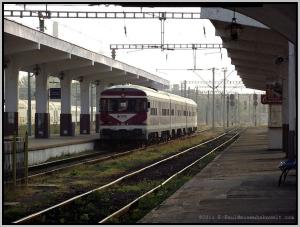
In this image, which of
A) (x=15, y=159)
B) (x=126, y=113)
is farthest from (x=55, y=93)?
(x=15, y=159)

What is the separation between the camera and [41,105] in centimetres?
3456

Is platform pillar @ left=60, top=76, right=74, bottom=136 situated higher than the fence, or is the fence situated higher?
platform pillar @ left=60, top=76, right=74, bottom=136

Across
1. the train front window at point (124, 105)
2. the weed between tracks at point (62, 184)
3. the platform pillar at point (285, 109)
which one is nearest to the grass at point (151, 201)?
the weed between tracks at point (62, 184)

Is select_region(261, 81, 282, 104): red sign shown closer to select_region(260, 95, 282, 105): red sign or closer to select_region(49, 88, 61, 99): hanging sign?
select_region(260, 95, 282, 105): red sign

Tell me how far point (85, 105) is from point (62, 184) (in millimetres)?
25091

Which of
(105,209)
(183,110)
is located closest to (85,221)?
(105,209)

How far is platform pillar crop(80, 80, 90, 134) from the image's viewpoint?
131 feet

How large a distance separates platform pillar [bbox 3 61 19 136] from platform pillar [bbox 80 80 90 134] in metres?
9.76

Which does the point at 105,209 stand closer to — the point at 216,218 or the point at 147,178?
the point at 216,218

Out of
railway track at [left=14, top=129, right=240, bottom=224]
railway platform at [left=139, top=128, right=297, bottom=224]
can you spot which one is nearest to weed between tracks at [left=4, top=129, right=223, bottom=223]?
railway track at [left=14, top=129, right=240, bottom=224]

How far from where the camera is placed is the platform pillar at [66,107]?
37.4 meters

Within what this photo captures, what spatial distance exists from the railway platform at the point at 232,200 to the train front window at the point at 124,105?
1122 cm

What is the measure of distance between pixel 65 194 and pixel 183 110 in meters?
30.4

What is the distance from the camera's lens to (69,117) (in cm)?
3822
